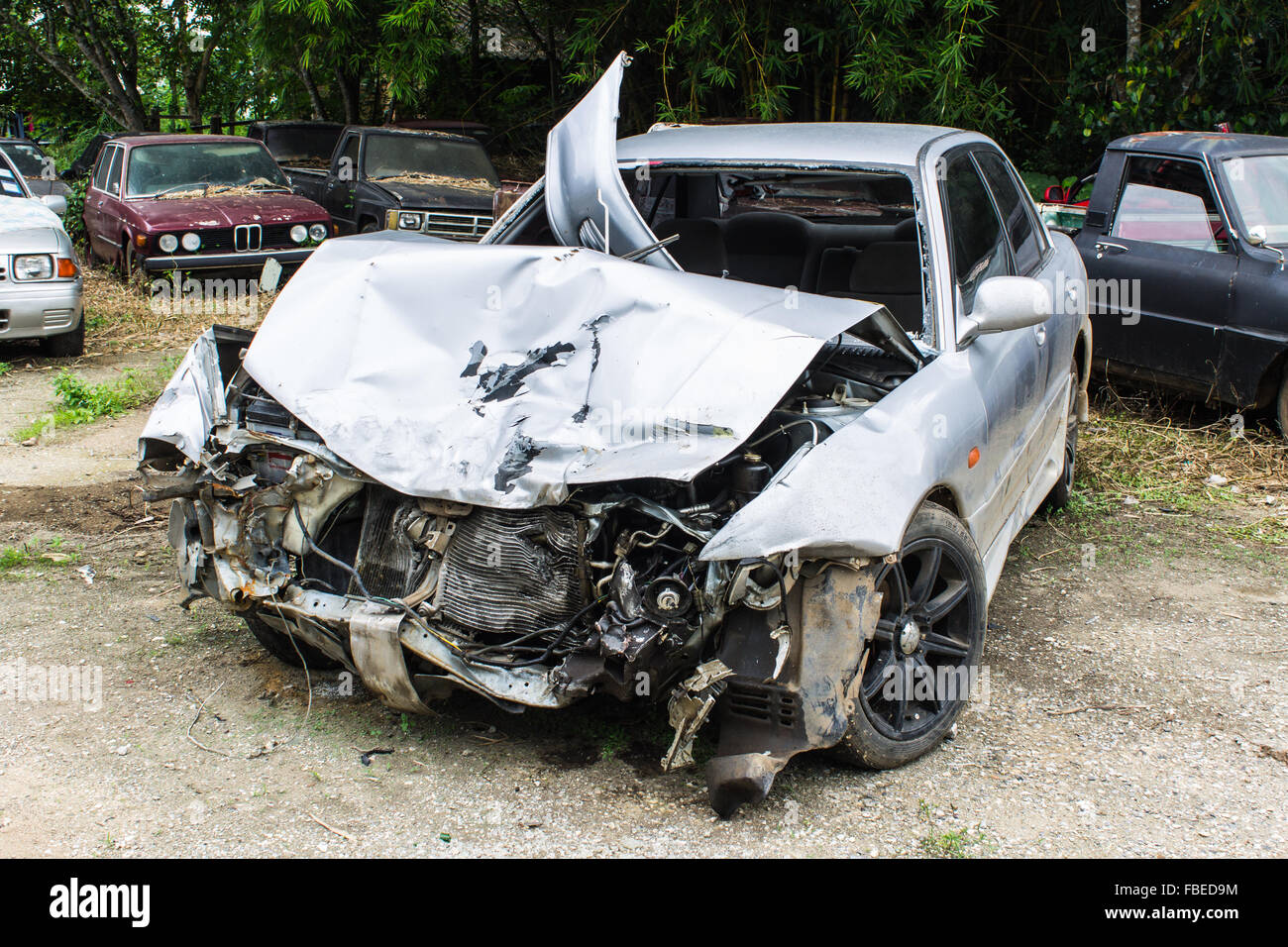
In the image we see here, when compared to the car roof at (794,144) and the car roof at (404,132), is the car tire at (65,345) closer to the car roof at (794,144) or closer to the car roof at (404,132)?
the car roof at (404,132)

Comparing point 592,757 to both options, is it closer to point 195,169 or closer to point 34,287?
point 34,287

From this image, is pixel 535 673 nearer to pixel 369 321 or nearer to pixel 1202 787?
pixel 369 321

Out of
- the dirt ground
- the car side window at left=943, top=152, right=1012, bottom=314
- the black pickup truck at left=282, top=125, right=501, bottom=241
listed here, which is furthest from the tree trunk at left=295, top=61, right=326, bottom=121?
the car side window at left=943, top=152, right=1012, bottom=314

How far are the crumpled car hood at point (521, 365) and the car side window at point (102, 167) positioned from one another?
891 cm

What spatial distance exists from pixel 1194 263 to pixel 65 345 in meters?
8.03

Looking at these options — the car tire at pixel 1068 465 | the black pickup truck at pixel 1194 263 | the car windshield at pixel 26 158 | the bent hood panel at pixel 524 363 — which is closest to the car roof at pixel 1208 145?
the black pickup truck at pixel 1194 263

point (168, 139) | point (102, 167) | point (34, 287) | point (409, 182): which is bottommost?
point (34, 287)

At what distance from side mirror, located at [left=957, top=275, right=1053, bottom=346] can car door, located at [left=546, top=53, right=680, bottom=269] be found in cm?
105

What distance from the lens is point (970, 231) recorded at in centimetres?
399

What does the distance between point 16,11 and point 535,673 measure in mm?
18922

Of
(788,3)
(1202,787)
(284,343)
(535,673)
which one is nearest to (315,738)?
(535,673)

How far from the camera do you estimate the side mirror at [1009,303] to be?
11.2 ft

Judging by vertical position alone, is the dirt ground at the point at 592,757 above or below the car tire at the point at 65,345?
below
